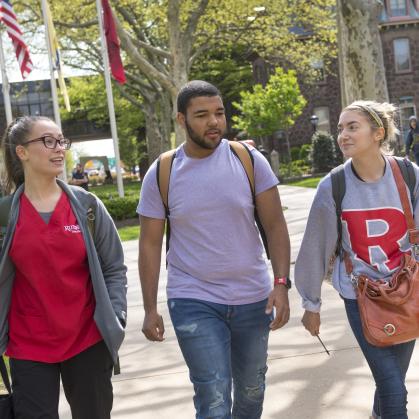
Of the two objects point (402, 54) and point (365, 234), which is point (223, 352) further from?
point (402, 54)

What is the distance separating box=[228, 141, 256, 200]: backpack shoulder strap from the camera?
12.3 feet

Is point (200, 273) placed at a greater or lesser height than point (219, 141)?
lesser

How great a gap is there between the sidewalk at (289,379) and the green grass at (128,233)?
32.4 ft

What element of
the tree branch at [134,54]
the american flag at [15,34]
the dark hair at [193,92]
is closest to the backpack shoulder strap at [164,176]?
the dark hair at [193,92]

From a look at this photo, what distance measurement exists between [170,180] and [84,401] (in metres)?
1.10

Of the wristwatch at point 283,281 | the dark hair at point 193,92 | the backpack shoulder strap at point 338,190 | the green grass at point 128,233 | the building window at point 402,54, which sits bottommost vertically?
the green grass at point 128,233

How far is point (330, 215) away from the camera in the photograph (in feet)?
12.3

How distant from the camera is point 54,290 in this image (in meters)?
3.38

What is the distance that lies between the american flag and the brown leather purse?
17.9 metres

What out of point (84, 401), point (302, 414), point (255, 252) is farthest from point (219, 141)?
point (302, 414)

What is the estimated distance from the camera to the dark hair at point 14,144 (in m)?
3.63

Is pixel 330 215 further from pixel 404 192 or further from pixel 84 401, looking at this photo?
pixel 84 401

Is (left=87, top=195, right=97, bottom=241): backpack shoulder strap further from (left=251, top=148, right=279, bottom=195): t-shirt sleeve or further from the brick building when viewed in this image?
the brick building

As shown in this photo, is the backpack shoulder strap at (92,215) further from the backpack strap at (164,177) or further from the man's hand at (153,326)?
the man's hand at (153,326)
